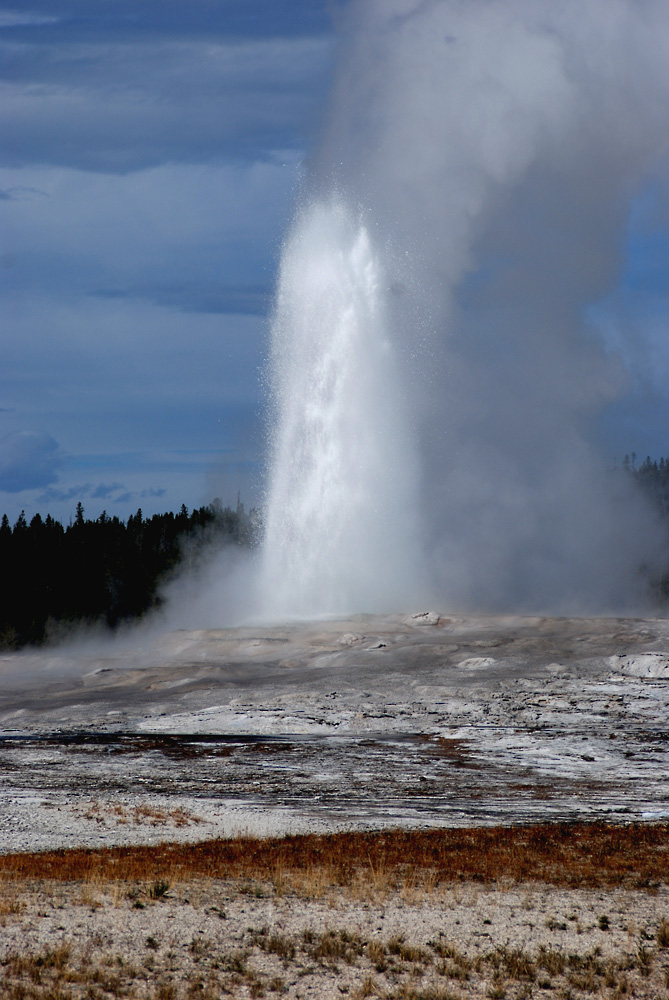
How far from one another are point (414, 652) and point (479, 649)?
115 inches

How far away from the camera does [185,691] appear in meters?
39.9

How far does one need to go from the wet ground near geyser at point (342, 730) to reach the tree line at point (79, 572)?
127 ft

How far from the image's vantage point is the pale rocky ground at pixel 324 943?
9781mm

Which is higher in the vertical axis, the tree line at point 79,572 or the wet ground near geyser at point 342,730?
the tree line at point 79,572

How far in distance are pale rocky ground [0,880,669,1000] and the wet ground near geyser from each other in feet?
19.5

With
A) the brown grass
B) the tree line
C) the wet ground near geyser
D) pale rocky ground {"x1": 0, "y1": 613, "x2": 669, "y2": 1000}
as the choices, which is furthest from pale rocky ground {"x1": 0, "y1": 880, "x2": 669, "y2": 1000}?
the tree line

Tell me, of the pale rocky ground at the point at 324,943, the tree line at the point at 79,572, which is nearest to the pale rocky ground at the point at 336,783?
the pale rocky ground at the point at 324,943

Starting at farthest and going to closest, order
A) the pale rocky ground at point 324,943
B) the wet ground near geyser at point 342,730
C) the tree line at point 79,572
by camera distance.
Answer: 1. the tree line at point 79,572
2. the wet ground near geyser at point 342,730
3. the pale rocky ground at point 324,943

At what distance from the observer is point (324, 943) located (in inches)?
425

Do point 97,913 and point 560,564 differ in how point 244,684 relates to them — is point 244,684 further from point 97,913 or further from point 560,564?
point 560,564

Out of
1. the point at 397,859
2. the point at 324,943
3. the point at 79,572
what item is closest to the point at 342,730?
the point at 397,859

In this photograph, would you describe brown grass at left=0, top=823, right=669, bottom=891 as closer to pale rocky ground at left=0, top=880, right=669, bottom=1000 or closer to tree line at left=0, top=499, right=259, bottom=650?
pale rocky ground at left=0, top=880, right=669, bottom=1000

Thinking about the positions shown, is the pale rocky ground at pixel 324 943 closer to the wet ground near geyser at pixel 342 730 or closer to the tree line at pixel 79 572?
the wet ground near geyser at pixel 342 730

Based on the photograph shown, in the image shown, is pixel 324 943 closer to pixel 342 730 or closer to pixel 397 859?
pixel 397 859
